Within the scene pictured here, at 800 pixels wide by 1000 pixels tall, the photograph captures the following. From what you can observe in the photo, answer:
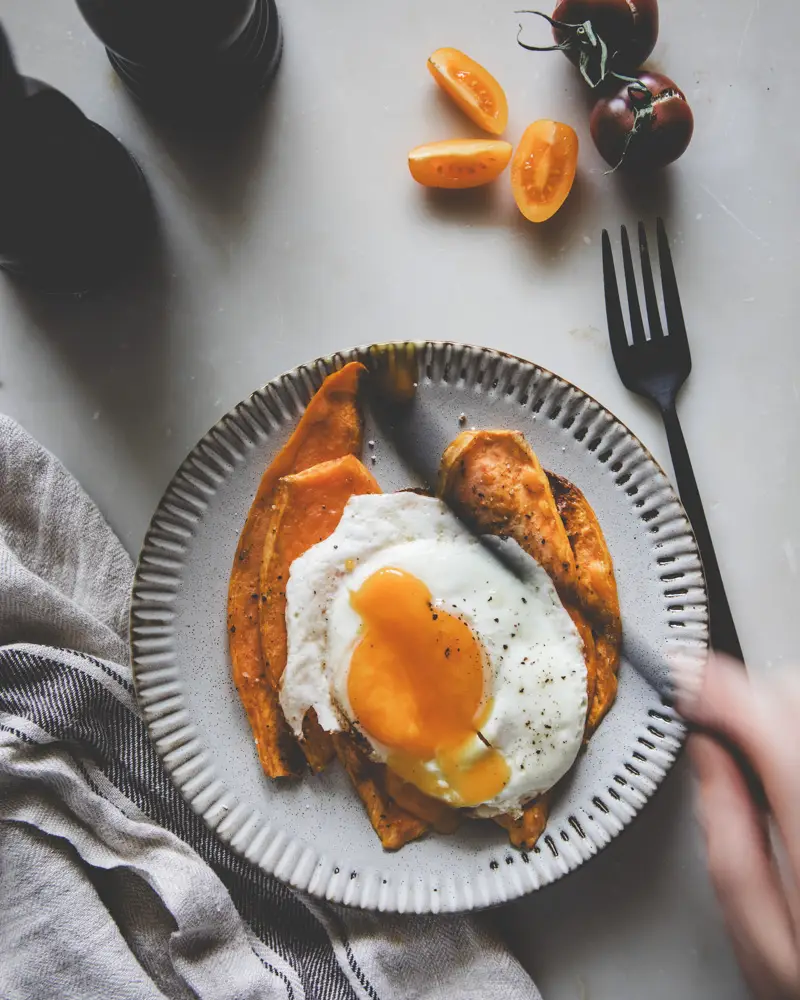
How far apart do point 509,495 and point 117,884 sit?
1138 millimetres

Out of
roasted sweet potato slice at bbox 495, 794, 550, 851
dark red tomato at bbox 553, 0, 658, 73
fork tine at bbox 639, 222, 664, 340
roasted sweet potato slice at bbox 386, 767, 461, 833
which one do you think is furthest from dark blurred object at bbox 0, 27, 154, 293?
roasted sweet potato slice at bbox 495, 794, 550, 851

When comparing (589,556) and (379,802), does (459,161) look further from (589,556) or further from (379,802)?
(379,802)

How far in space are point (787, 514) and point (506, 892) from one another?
1.01 meters

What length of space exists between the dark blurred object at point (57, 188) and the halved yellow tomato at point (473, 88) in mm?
724

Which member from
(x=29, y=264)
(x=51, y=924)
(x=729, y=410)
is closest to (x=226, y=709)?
(x=51, y=924)

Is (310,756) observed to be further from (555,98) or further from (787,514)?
(555,98)

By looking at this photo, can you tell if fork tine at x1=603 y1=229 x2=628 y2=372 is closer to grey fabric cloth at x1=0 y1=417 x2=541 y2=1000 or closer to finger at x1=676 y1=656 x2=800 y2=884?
finger at x1=676 y1=656 x2=800 y2=884

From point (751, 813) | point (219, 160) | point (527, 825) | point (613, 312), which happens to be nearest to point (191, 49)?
point (219, 160)

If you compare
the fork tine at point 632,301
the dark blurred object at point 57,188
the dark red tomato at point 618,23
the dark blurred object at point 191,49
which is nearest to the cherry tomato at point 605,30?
the dark red tomato at point 618,23

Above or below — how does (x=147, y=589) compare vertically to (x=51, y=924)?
above

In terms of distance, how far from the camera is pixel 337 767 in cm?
171

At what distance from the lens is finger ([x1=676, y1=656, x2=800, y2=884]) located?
1.60m

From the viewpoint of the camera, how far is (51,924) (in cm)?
170

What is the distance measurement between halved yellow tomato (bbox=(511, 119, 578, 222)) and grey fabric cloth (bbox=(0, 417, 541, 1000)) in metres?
1.21
